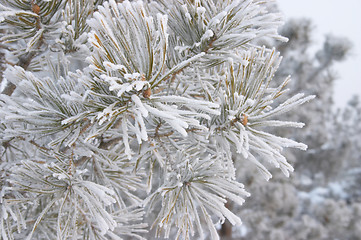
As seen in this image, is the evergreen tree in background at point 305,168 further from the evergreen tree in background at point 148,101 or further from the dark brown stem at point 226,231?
the evergreen tree in background at point 148,101

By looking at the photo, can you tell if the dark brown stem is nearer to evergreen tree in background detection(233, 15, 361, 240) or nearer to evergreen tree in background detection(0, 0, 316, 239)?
evergreen tree in background detection(233, 15, 361, 240)

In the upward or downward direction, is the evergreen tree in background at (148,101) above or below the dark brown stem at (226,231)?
above

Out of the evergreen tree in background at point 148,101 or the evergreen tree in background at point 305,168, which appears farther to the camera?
the evergreen tree in background at point 305,168

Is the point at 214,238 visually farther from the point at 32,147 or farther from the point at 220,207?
the point at 32,147

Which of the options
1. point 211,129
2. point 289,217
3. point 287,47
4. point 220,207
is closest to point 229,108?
point 211,129

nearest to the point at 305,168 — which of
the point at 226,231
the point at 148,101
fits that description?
the point at 226,231

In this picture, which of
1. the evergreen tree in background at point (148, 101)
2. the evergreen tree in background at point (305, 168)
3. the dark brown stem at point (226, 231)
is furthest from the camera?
the evergreen tree in background at point (305, 168)

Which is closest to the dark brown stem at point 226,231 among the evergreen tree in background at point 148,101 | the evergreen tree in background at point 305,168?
the evergreen tree in background at point 305,168

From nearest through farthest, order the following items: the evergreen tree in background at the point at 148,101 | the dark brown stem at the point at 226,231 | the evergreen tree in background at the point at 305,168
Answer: the evergreen tree in background at the point at 148,101 → the dark brown stem at the point at 226,231 → the evergreen tree in background at the point at 305,168

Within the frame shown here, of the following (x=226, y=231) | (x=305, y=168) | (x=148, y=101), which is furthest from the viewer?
(x=305, y=168)

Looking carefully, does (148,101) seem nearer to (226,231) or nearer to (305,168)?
(226,231)

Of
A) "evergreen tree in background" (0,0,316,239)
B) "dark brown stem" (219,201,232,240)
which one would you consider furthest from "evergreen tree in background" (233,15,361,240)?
"evergreen tree in background" (0,0,316,239)
